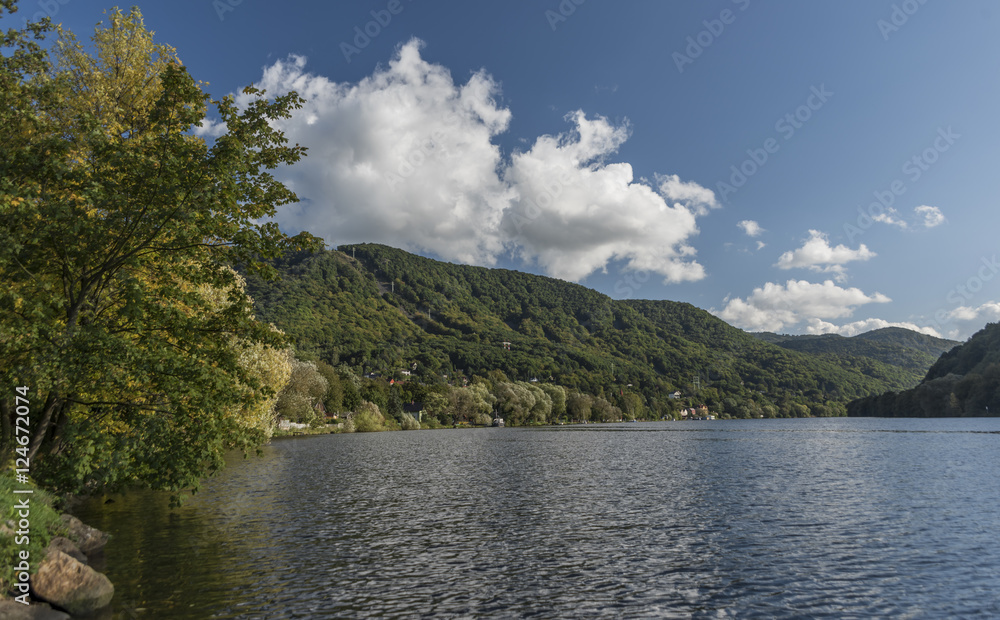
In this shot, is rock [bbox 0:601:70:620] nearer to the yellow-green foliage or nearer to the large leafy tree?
the large leafy tree

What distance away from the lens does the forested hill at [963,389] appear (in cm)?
15700

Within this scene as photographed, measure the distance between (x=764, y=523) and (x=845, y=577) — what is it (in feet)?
26.1

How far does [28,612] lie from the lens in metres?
12.7

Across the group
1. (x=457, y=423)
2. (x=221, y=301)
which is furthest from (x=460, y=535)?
(x=457, y=423)

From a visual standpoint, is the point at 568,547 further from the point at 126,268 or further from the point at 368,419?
the point at 368,419

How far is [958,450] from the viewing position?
6069 cm

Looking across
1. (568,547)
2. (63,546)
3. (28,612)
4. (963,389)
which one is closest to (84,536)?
(63,546)

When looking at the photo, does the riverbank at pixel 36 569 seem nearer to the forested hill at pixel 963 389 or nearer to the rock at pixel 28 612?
the rock at pixel 28 612

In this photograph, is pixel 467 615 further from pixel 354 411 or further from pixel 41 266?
pixel 354 411

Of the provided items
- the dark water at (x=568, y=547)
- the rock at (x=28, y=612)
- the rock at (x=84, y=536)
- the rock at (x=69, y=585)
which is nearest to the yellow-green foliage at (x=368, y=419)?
the dark water at (x=568, y=547)

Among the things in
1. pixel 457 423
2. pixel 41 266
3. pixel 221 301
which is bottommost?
pixel 457 423

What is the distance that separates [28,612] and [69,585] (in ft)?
5.56

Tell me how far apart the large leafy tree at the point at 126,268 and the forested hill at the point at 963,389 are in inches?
7918

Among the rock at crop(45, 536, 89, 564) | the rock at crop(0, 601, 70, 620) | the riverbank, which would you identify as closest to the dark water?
the riverbank
